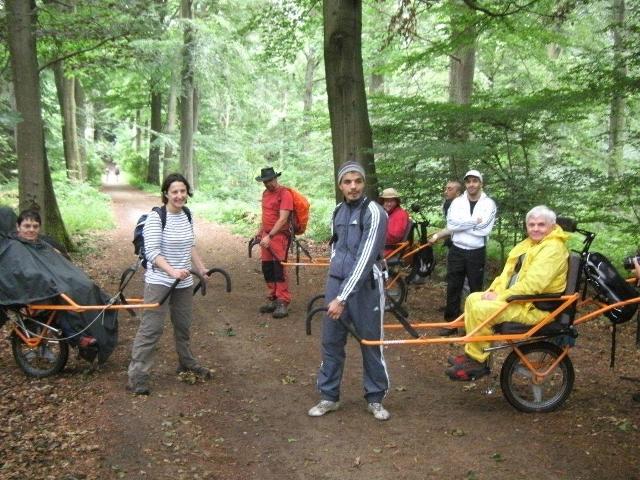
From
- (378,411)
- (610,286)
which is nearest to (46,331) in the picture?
(378,411)

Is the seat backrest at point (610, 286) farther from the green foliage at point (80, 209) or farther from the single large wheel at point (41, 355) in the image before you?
the green foliage at point (80, 209)

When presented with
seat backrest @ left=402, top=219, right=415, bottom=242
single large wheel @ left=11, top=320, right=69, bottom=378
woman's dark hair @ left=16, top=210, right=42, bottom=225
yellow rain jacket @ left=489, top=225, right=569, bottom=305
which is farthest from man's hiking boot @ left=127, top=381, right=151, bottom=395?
seat backrest @ left=402, top=219, right=415, bottom=242

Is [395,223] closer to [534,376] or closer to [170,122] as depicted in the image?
[534,376]

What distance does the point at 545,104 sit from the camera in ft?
27.0

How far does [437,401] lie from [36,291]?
394 cm

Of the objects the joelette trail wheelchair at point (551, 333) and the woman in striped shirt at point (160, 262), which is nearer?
the joelette trail wheelchair at point (551, 333)

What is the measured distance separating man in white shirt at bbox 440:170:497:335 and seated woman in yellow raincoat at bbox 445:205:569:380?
1.95m

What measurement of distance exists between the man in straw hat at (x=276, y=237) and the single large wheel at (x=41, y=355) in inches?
119

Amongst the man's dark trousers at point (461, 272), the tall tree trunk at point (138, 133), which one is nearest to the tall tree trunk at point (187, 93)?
the tall tree trunk at point (138, 133)

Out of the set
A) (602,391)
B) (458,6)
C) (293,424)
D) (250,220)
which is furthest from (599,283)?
(250,220)

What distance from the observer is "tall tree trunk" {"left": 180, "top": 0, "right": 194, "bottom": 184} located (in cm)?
2225

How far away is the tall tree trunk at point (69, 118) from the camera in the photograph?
21.8m

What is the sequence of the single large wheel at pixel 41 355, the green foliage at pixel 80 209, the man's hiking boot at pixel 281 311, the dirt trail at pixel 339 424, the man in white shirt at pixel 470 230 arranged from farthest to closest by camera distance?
the green foliage at pixel 80 209, the man's hiking boot at pixel 281 311, the man in white shirt at pixel 470 230, the single large wheel at pixel 41 355, the dirt trail at pixel 339 424

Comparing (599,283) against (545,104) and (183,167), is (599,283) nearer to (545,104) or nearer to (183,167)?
(545,104)
